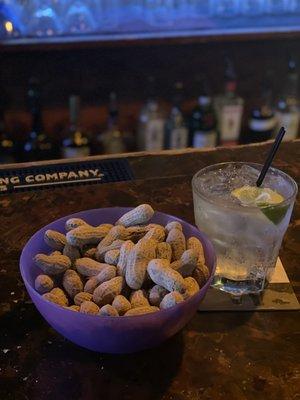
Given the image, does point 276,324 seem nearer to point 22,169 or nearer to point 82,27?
point 22,169

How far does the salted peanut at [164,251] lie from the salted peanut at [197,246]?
0.09 feet

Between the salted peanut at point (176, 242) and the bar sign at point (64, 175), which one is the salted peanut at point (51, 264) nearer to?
the salted peanut at point (176, 242)

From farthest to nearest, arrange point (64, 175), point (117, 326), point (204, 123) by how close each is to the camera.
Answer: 1. point (204, 123)
2. point (64, 175)
3. point (117, 326)

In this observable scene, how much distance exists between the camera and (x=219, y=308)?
2.38 ft

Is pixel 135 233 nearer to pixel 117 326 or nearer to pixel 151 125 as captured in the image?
pixel 117 326

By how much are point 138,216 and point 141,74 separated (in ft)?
4.50

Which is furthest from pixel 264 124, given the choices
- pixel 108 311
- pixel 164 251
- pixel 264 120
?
pixel 108 311

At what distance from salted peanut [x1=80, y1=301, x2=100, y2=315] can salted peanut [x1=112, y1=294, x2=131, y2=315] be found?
0.06ft

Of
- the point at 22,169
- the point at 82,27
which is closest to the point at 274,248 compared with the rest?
the point at 22,169

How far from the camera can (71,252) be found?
0.69 metres

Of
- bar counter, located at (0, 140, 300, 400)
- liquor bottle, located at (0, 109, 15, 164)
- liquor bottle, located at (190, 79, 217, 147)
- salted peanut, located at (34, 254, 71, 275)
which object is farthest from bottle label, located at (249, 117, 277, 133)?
salted peanut, located at (34, 254, 71, 275)

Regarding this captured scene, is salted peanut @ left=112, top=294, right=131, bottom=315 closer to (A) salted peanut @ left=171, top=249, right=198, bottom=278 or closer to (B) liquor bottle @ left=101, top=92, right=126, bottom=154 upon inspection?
(A) salted peanut @ left=171, top=249, right=198, bottom=278

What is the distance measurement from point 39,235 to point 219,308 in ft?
0.79

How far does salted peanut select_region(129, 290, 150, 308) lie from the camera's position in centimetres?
62
